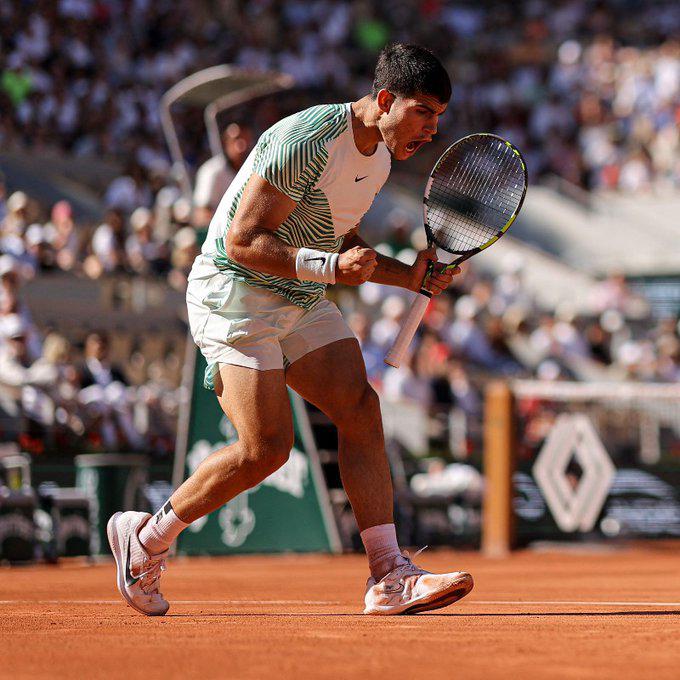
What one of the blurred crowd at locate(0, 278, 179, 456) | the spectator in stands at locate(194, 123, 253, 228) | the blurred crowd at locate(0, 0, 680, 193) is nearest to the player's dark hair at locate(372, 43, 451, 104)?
the spectator in stands at locate(194, 123, 253, 228)

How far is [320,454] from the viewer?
493 inches

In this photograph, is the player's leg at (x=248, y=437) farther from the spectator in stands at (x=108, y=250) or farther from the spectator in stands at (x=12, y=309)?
the spectator in stands at (x=108, y=250)

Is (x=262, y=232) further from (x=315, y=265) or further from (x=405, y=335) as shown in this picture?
(x=405, y=335)

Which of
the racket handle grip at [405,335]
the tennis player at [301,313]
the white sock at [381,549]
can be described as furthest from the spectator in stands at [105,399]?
the racket handle grip at [405,335]

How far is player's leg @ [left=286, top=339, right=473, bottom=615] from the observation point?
5895 mm

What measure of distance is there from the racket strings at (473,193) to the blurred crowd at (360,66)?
12405 millimetres

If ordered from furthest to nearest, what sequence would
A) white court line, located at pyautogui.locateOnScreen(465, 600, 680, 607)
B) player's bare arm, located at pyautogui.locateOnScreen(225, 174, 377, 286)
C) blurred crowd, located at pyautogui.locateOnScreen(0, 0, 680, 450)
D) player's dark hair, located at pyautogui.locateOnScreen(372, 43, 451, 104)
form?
1. blurred crowd, located at pyautogui.locateOnScreen(0, 0, 680, 450)
2. white court line, located at pyautogui.locateOnScreen(465, 600, 680, 607)
3. player's dark hair, located at pyautogui.locateOnScreen(372, 43, 451, 104)
4. player's bare arm, located at pyautogui.locateOnScreen(225, 174, 377, 286)

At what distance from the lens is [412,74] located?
5.71 metres

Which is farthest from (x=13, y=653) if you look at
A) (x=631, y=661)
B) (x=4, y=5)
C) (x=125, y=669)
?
(x=4, y=5)

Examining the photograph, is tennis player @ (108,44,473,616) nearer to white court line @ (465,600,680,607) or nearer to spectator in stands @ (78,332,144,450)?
white court line @ (465,600,680,607)

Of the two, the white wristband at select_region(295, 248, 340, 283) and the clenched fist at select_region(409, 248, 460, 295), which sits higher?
the white wristband at select_region(295, 248, 340, 283)

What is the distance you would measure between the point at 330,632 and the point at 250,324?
1349 millimetres

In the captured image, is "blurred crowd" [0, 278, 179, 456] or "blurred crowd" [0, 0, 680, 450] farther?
"blurred crowd" [0, 0, 680, 450]

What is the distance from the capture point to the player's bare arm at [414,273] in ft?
19.2
